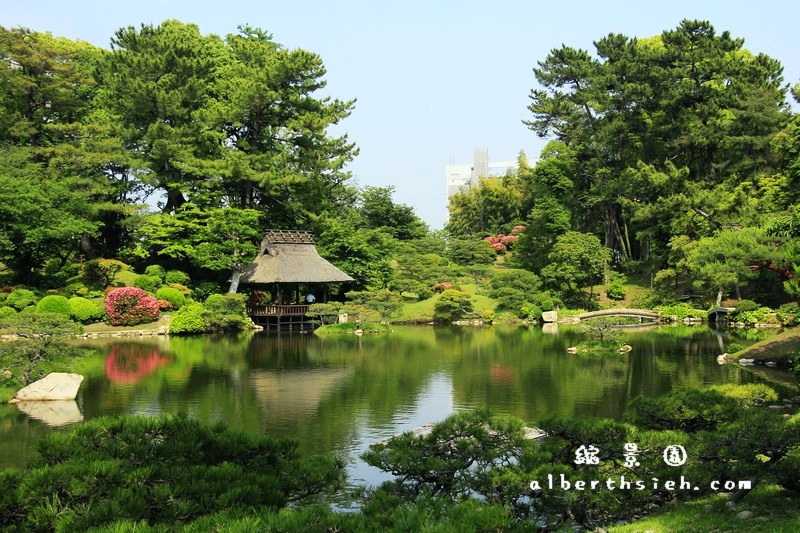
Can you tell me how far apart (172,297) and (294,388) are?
530 inches

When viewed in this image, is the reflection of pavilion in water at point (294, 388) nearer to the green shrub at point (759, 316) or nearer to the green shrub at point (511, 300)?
the green shrub at point (511, 300)

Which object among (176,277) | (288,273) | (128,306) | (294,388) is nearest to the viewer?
(294,388)

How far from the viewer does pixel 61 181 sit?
82.5 ft

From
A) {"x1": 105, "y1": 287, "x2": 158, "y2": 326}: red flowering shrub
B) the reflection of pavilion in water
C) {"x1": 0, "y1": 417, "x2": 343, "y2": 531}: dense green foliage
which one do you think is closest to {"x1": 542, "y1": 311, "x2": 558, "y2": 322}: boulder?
the reflection of pavilion in water

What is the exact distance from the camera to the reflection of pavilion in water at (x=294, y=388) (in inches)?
439

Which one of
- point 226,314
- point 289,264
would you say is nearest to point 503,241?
point 289,264

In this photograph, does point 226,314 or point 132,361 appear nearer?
point 132,361

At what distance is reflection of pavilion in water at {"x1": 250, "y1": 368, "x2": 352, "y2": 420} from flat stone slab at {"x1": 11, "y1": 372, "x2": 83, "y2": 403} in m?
3.25

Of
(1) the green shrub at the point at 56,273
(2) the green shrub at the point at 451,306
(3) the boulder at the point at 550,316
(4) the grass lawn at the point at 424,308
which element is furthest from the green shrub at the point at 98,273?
(3) the boulder at the point at 550,316

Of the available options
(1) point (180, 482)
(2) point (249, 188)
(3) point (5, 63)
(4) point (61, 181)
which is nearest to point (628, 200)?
(2) point (249, 188)

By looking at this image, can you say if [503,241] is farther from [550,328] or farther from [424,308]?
[550,328]

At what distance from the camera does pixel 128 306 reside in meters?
23.4

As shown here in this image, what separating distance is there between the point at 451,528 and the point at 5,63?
29.7 meters

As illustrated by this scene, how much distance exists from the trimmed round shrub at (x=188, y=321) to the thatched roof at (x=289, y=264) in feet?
10.2
